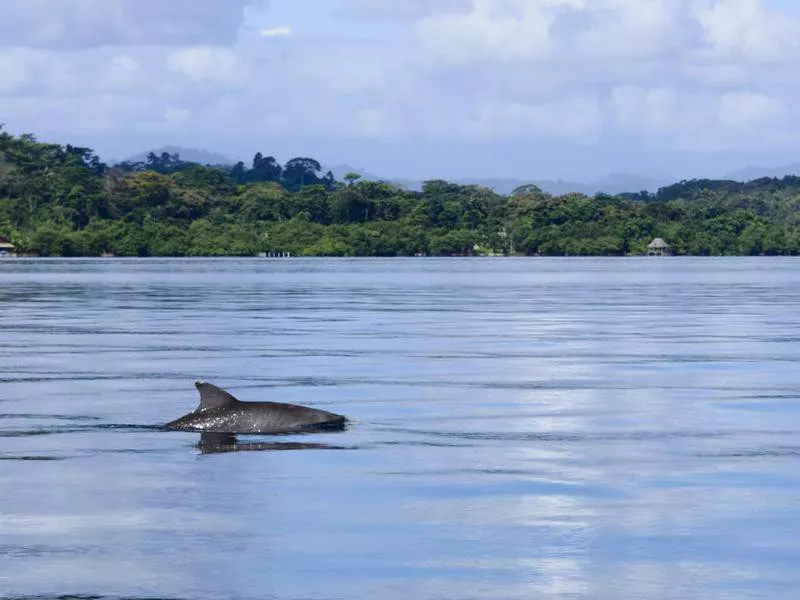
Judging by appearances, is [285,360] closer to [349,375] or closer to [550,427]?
[349,375]

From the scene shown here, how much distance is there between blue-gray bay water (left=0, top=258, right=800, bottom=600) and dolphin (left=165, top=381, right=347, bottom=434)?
17.1 inches

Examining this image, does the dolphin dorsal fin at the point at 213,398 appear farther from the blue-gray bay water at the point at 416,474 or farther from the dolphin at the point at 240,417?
the blue-gray bay water at the point at 416,474

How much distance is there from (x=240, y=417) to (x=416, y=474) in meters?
3.89

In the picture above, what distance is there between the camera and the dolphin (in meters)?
20.9

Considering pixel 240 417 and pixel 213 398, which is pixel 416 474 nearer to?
pixel 240 417

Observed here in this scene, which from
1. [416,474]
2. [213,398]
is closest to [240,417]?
[213,398]

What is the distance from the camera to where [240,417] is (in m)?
20.9

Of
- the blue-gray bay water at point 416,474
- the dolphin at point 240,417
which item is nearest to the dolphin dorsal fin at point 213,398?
the dolphin at point 240,417

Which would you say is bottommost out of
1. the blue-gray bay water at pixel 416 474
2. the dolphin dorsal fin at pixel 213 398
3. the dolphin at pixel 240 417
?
the blue-gray bay water at pixel 416 474

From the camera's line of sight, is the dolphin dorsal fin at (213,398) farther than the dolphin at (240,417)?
Yes

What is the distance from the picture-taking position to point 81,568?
521 inches

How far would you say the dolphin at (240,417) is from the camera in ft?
68.5

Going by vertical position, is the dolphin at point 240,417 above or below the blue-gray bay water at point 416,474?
above

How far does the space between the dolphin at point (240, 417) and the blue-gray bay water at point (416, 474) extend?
43 cm
